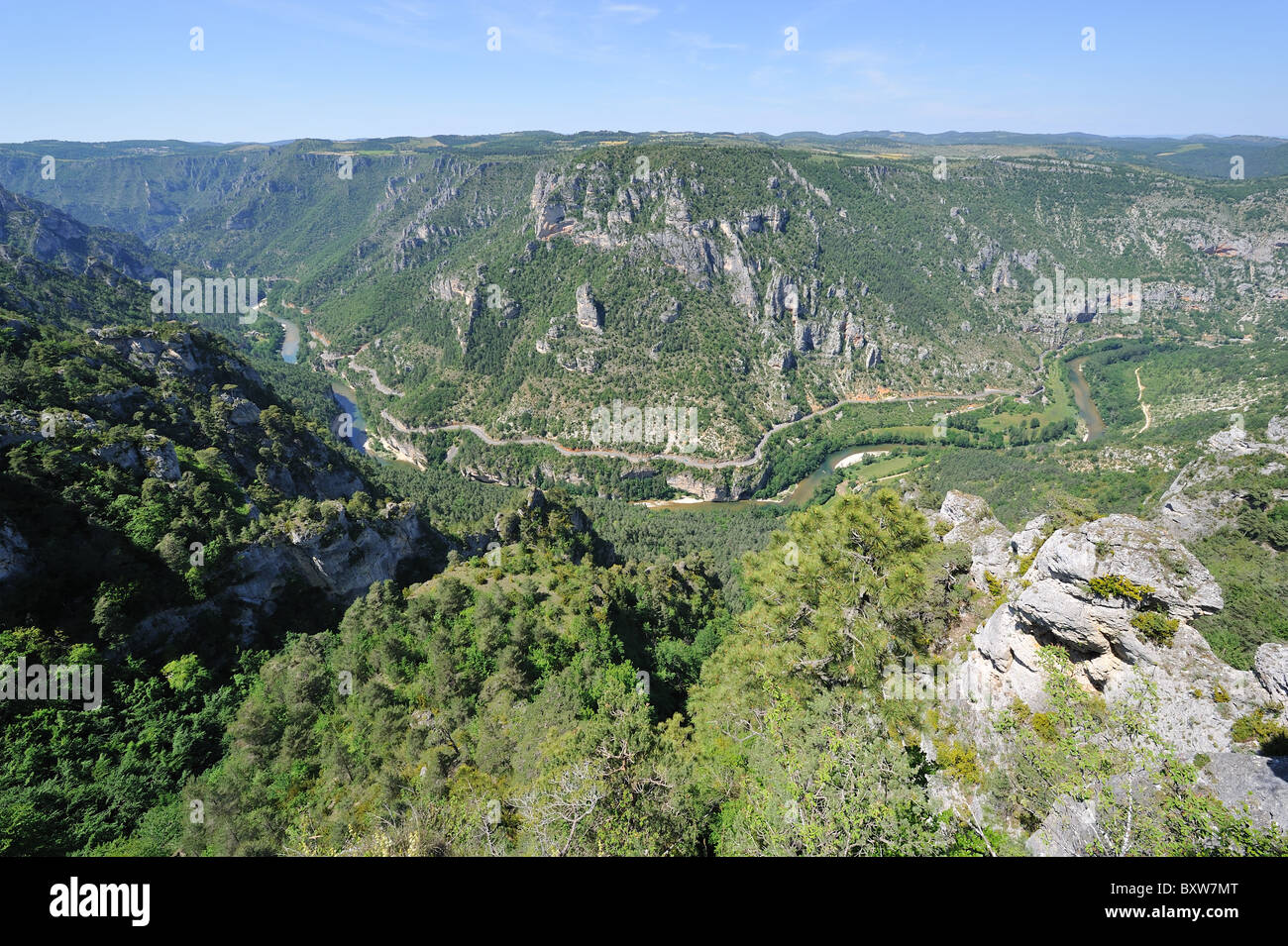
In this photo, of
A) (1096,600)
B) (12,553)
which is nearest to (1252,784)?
(1096,600)

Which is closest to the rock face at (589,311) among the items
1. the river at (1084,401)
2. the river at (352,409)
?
the river at (352,409)

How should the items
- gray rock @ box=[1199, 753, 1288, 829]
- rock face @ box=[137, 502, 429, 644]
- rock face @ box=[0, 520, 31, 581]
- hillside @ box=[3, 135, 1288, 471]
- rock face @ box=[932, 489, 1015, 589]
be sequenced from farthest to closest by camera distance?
hillside @ box=[3, 135, 1288, 471] < rock face @ box=[137, 502, 429, 644] < rock face @ box=[0, 520, 31, 581] < rock face @ box=[932, 489, 1015, 589] < gray rock @ box=[1199, 753, 1288, 829]

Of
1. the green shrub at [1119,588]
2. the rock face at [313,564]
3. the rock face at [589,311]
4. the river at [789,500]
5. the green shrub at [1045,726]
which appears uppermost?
the rock face at [589,311]

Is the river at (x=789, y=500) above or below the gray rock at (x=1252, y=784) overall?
below

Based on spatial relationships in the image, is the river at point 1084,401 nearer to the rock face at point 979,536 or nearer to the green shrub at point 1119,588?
the rock face at point 979,536

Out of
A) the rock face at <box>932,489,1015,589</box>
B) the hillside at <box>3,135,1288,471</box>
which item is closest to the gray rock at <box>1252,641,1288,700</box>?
the rock face at <box>932,489,1015,589</box>

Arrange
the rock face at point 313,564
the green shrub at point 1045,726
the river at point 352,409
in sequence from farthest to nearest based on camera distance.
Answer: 1. the river at point 352,409
2. the rock face at point 313,564
3. the green shrub at point 1045,726

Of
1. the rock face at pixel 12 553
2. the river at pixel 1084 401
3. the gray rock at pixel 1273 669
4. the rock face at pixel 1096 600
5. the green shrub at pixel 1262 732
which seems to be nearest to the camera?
the green shrub at pixel 1262 732

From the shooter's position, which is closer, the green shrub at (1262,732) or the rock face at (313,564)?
the green shrub at (1262,732)

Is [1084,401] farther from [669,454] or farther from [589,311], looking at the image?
[589,311]

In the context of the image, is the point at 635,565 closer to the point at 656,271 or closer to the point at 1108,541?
the point at 1108,541

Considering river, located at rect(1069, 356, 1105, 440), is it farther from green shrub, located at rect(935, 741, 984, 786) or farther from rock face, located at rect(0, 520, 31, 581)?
rock face, located at rect(0, 520, 31, 581)
